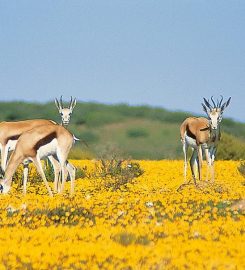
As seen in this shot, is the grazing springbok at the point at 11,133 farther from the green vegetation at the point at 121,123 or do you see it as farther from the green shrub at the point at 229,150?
the green vegetation at the point at 121,123

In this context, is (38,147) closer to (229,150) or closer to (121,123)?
(229,150)

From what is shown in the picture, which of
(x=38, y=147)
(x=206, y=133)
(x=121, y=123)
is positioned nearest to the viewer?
(x=38, y=147)

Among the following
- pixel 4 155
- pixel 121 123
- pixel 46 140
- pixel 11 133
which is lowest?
pixel 121 123

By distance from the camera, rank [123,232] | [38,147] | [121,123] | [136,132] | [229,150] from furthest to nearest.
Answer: [121,123] → [136,132] → [229,150] → [38,147] → [123,232]

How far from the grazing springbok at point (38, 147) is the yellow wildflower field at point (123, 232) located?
1.43 metres

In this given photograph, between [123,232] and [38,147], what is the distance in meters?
6.20

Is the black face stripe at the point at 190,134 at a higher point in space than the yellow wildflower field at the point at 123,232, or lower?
higher

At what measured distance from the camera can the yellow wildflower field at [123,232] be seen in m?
7.86

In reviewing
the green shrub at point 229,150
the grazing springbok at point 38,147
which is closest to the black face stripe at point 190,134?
the grazing springbok at point 38,147

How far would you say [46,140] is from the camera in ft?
51.0

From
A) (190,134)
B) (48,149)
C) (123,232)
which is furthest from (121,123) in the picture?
(123,232)

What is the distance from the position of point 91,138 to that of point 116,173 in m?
44.9

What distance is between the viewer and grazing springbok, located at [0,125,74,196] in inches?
608

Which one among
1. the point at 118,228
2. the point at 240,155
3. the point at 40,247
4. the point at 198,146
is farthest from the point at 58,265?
the point at 240,155
